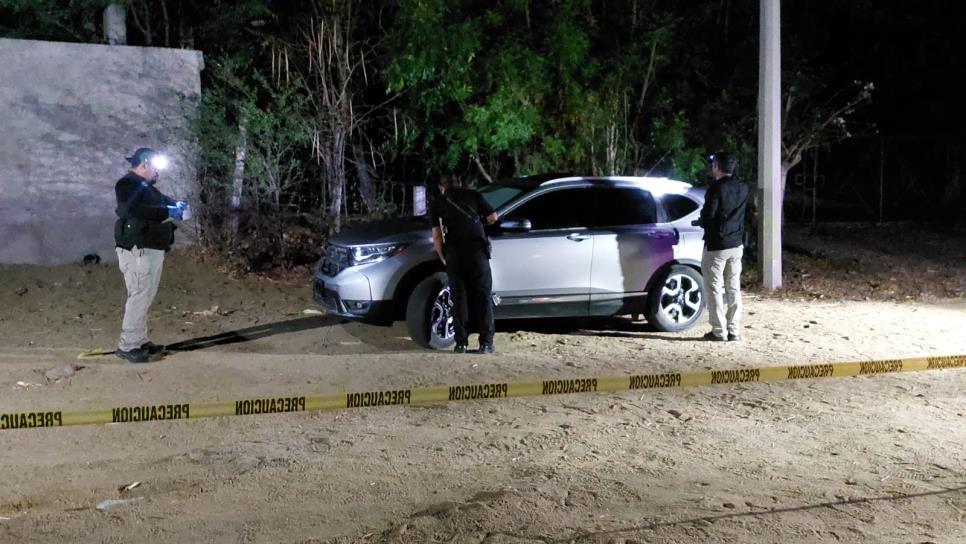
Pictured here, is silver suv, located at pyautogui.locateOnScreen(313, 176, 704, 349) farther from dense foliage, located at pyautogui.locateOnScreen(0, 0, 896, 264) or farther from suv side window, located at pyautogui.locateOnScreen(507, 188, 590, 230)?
dense foliage, located at pyautogui.locateOnScreen(0, 0, 896, 264)

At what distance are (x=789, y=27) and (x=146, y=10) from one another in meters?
11.3

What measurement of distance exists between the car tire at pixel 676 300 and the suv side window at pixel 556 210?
1113mm

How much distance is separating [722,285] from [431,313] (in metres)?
2.99

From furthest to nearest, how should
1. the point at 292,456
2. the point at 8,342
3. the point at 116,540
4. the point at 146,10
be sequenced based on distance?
the point at 146,10
the point at 8,342
the point at 292,456
the point at 116,540

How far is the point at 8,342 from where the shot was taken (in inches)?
372

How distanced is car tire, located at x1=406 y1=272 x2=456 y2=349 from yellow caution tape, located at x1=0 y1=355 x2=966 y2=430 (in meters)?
1.99

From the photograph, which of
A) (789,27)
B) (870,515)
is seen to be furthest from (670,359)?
(789,27)

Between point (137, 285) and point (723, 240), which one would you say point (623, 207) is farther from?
point (137, 285)

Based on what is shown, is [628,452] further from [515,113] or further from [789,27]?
[789,27]

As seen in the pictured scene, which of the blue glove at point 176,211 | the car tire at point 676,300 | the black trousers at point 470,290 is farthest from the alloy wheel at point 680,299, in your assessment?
the blue glove at point 176,211

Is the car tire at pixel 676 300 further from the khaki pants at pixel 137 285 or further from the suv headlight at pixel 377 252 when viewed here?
the khaki pants at pixel 137 285

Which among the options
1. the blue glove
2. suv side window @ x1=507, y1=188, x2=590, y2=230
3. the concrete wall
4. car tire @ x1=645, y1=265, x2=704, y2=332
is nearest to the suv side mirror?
suv side window @ x1=507, y1=188, x2=590, y2=230

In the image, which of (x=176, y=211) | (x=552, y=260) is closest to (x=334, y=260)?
(x=176, y=211)

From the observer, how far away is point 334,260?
364 inches
